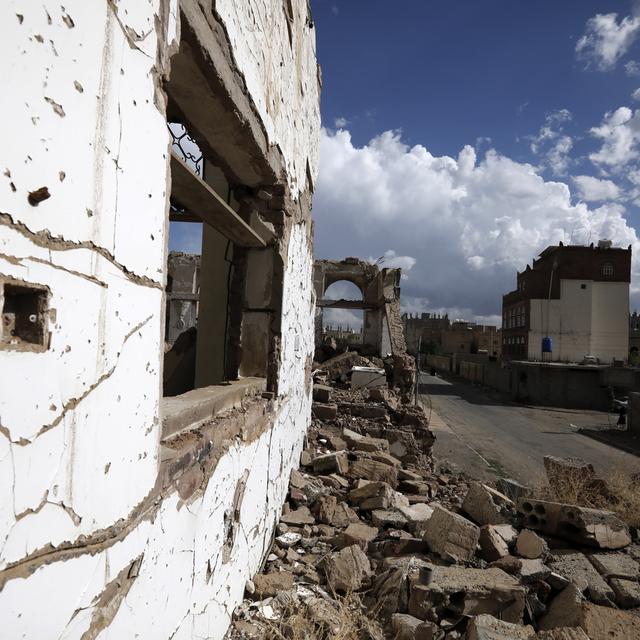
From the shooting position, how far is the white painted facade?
34969 mm

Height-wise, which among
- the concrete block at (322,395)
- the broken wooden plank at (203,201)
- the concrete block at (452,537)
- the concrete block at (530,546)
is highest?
the broken wooden plank at (203,201)

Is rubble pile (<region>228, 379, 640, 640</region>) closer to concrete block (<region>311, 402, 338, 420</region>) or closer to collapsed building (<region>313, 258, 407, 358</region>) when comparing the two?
concrete block (<region>311, 402, 338, 420</region>)

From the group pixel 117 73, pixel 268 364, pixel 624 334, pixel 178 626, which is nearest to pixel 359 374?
pixel 268 364

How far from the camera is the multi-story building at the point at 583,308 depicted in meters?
35.0

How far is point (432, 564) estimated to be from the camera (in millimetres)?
3412

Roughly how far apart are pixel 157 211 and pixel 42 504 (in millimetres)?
851

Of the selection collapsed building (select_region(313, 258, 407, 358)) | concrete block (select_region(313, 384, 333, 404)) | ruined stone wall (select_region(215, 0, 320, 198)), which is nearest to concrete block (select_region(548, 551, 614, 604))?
ruined stone wall (select_region(215, 0, 320, 198))

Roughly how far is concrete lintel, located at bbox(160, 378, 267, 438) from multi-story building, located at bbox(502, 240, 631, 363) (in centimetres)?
3608

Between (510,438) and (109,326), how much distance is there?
16.7 m

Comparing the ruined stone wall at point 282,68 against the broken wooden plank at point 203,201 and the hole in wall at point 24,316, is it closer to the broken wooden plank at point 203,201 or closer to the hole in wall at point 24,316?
the broken wooden plank at point 203,201

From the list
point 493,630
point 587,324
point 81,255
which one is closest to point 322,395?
point 493,630

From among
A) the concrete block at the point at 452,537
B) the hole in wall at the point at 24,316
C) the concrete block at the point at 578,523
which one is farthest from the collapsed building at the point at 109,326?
the concrete block at the point at 578,523

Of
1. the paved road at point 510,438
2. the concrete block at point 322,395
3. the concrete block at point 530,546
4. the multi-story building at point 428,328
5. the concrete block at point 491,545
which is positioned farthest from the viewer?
the multi-story building at point 428,328

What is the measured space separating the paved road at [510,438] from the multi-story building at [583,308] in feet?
37.0
